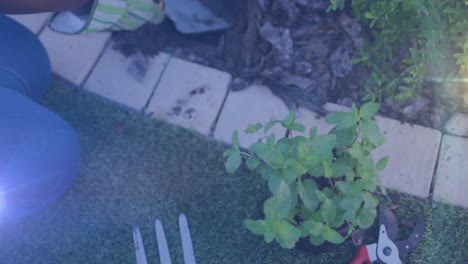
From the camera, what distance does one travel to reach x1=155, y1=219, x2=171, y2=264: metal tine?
2109 mm

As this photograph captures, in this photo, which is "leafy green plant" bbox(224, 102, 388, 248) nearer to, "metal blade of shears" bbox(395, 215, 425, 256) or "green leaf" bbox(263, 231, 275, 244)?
"green leaf" bbox(263, 231, 275, 244)

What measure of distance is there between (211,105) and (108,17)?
23.8 inches

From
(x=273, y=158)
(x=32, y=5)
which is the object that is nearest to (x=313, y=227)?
(x=273, y=158)

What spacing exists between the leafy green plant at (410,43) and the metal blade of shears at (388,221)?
473 millimetres

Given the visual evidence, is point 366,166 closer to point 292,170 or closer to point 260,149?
point 292,170

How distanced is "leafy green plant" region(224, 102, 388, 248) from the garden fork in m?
0.48

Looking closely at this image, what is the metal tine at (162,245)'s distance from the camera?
6.92 ft

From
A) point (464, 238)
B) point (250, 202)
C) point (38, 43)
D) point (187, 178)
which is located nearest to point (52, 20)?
point (38, 43)

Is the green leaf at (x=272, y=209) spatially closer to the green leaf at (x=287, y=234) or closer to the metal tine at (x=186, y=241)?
the green leaf at (x=287, y=234)

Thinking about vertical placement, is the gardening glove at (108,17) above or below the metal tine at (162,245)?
above

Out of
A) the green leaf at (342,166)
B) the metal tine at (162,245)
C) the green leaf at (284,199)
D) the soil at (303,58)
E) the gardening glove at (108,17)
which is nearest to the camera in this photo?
the green leaf at (284,199)

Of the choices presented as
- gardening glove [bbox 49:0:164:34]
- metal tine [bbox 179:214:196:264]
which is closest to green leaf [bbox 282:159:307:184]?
metal tine [bbox 179:214:196:264]

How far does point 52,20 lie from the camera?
2.41m

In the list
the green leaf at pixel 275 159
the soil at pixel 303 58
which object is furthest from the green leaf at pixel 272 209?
the soil at pixel 303 58
